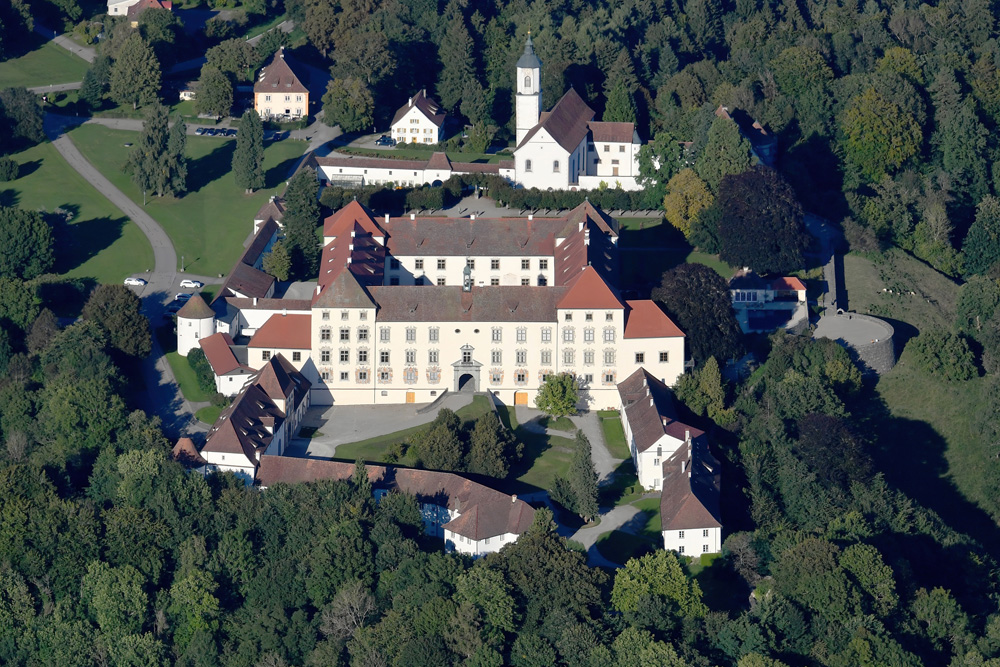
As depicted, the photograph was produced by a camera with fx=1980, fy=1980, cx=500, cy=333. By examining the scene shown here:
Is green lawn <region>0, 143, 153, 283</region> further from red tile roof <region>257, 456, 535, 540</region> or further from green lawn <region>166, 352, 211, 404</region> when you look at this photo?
red tile roof <region>257, 456, 535, 540</region>

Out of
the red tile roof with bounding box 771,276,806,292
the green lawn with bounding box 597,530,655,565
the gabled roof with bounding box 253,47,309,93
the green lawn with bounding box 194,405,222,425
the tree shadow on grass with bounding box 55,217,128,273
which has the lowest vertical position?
the gabled roof with bounding box 253,47,309,93

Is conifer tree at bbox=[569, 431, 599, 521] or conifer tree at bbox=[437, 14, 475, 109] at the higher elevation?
conifer tree at bbox=[569, 431, 599, 521]

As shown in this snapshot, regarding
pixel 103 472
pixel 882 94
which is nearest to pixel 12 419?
pixel 103 472

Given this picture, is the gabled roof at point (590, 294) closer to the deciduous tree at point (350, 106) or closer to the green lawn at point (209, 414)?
the green lawn at point (209, 414)

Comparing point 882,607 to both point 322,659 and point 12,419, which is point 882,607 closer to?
point 322,659

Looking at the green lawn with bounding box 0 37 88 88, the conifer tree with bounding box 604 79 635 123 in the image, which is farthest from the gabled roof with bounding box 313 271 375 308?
the green lawn with bounding box 0 37 88 88

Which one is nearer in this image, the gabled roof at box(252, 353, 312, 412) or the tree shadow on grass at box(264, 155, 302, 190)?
the gabled roof at box(252, 353, 312, 412)
